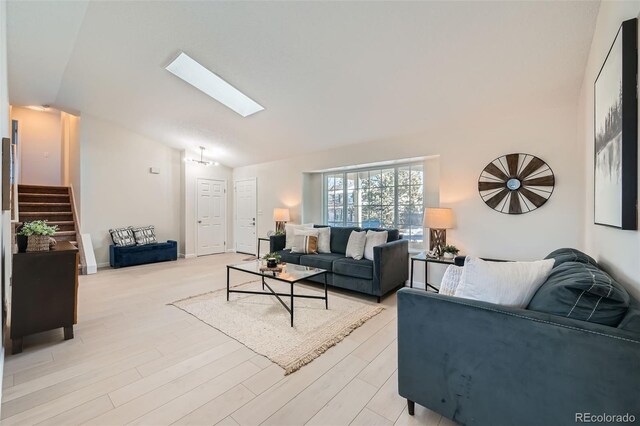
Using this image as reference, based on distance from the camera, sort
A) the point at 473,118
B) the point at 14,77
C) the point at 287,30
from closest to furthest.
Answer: the point at 287,30
the point at 473,118
the point at 14,77

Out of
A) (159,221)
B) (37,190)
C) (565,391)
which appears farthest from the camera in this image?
(159,221)

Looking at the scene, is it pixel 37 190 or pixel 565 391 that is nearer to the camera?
pixel 565 391

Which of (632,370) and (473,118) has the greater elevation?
(473,118)

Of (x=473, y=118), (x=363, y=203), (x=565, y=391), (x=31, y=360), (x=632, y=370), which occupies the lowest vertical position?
(x=31, y=360)

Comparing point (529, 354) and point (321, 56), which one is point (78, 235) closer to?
point (321, 56)

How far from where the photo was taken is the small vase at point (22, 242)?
2242 millimetres

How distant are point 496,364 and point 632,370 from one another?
1.42 feet

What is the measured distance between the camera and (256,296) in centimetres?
341

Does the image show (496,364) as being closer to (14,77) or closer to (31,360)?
(31,360)

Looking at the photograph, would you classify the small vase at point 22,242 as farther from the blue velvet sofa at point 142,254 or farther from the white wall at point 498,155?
the white wall at point 498,155

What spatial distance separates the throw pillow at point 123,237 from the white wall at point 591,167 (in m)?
6.81

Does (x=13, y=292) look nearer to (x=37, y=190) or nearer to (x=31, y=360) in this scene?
(x=31, y=360)

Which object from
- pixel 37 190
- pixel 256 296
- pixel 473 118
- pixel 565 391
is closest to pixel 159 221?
pixel 37 190

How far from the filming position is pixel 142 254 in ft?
17.8
